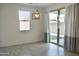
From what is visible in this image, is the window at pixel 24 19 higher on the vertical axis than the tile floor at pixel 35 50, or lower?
higher

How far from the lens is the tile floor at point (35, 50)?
1.32 m

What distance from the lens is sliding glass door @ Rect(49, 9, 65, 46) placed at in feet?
4.92

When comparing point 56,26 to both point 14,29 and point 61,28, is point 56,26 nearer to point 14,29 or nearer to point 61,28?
point 61,28

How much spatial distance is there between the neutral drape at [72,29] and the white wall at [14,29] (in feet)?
1.21

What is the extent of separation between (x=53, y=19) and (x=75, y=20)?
0.31 metres

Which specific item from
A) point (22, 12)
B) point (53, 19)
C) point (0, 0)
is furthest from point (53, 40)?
point (0, 0)

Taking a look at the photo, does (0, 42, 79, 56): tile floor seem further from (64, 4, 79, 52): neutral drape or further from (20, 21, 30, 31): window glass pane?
(20, 21, 30, 31): window glass pane

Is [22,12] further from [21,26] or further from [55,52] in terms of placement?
[55,52]

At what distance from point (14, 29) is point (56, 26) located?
0.61 metres

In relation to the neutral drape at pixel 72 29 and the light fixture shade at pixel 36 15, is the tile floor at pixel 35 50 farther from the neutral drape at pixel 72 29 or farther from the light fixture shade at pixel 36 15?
the light fixture shade at pixel 36 15

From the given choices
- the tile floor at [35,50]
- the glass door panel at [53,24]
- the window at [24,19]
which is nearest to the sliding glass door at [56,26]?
the glass door panel at [53,24]

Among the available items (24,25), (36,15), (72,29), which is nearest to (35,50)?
(24,25)

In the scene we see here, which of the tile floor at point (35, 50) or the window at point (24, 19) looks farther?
the window at point (24, 19)

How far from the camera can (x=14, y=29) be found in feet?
4.70
